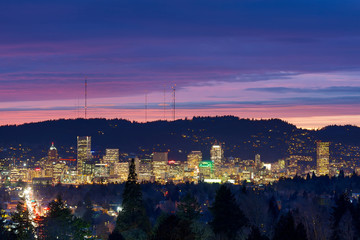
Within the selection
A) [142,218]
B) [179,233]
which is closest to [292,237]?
[179,233]

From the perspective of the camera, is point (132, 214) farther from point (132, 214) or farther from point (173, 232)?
point (173, 232)

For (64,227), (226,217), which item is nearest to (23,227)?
(64,227)

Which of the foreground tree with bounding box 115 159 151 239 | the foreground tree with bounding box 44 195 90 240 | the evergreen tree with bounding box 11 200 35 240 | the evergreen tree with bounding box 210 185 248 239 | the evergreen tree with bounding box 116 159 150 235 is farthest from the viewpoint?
the evergreen tree with bounding box 116 159 150 235

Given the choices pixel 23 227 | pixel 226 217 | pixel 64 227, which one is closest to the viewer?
pixel 226 217

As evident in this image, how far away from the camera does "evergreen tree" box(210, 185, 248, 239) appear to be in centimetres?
5734

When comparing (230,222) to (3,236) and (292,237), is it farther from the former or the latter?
(292,237)

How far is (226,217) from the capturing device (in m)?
58.3

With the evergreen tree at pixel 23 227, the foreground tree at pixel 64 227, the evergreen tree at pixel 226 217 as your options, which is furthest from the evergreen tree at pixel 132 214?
the evergreen tree at pixel 226 217

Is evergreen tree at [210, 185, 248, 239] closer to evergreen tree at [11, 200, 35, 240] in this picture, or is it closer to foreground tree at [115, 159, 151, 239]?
foreground tree at [115, 159, 151, 239]

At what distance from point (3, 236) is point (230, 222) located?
1511cm

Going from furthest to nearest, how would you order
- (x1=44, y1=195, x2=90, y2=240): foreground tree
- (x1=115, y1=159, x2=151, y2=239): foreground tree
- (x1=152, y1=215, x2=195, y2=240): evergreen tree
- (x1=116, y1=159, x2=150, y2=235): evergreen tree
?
(x1=116, y1=159, x2=150, y2=235): evergreen tree < (x1=115, y1=159, x2=151, y2=239): foreground tree < (x1=44, y1=195, x2=90, y2=240): foreground tree < (x1=152, y1=215, x2=195, y2=240): evergreen tree

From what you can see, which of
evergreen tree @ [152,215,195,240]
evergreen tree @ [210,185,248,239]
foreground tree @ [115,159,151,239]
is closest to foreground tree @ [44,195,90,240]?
foreground tree @ [115,159,151,239]

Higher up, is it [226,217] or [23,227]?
[226,217]

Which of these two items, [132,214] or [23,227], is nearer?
[23,227]
